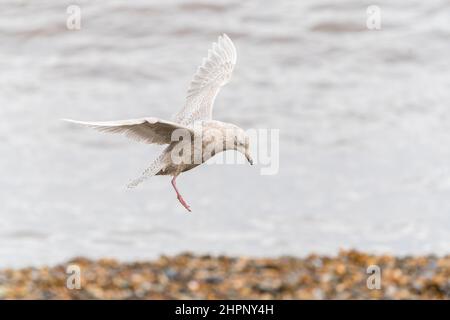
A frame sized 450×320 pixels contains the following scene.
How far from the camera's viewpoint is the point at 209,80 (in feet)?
14.7

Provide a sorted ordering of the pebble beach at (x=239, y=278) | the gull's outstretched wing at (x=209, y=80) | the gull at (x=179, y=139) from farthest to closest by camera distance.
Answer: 1. the pebble beach at (x=239, y=278)
2. the gull's outstretched wing at (x=209, y=80)
3. the gull at (x=179, y=139)

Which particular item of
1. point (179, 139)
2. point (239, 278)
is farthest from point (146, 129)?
point (239, 278)

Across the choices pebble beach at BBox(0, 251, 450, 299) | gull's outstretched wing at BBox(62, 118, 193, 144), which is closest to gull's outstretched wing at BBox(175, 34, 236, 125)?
gull's outstretched wing at BBox(62, 118, 193, 144)

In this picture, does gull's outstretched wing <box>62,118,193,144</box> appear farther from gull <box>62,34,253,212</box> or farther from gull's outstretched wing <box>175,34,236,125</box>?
gull's outstretched wing <box>175,34,236,125</box>

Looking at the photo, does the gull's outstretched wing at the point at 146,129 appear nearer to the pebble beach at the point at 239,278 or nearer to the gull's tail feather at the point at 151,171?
the gull's tail feather at the point at 151,171

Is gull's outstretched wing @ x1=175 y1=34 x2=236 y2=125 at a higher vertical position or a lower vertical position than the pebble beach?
higher

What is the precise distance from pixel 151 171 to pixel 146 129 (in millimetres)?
160

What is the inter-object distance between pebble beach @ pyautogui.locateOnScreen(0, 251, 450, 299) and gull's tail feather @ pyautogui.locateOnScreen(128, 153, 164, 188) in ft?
15.2

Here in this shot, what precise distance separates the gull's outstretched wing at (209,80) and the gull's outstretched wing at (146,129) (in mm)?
620

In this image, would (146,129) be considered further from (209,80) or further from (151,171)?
(209,80)

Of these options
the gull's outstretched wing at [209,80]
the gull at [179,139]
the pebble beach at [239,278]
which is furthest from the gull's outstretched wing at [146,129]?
the pebble beach at [239,278]

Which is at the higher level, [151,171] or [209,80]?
[209,80]

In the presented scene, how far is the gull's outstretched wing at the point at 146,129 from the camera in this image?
→ 2.89 m

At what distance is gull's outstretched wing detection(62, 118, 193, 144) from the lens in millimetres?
2893
